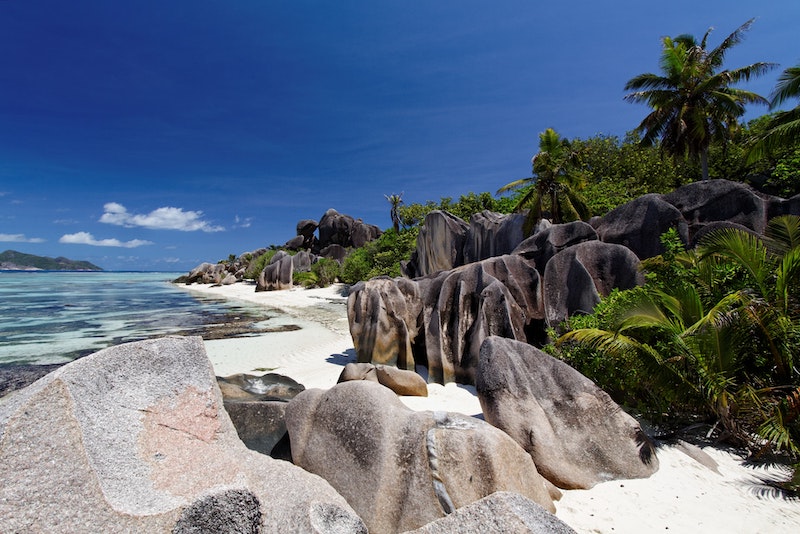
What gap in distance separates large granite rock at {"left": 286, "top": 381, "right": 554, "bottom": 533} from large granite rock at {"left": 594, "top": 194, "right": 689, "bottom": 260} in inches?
327

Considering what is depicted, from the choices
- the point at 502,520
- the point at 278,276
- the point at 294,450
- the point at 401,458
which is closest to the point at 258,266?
the point at 278,276

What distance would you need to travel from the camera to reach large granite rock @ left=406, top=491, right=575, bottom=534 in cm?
200

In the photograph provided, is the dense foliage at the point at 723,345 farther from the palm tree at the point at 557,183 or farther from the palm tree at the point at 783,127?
the palm tree at the point at 557,183

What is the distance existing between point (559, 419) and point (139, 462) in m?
4.47

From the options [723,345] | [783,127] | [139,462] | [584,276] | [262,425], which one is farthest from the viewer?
[783,127]

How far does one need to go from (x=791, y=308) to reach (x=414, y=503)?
5763mm

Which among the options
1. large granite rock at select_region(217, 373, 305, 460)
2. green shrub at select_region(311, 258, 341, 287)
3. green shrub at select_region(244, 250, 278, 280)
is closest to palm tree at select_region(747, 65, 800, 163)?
large granite rock at select_region(217, 373, 305, 460)

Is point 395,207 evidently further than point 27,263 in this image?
No

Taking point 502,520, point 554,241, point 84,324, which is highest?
point 554,241

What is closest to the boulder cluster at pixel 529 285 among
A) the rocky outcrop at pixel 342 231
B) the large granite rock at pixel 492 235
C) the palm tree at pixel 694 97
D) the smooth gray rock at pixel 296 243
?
the large granite rock at pixel 492 235

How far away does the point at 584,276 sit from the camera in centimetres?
841

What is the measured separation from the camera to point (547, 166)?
20031mm

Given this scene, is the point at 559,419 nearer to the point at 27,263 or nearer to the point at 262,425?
the point at 262,425

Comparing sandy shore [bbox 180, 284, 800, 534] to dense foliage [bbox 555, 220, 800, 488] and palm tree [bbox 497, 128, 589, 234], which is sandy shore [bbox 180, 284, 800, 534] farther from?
palm tree [bbox 497, 128, 589, 234]
